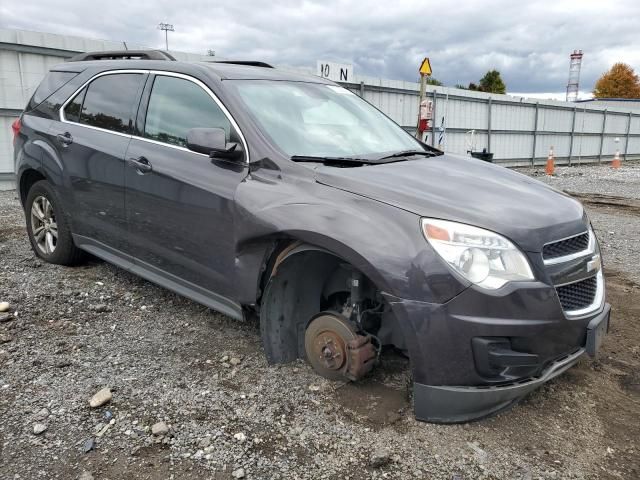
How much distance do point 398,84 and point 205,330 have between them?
14508 mm

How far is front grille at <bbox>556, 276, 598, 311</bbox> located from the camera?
2543 millimetres

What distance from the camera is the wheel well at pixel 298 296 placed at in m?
2.91

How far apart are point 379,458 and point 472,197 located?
1.34m

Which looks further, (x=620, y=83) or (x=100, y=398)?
(x=620, y=83)

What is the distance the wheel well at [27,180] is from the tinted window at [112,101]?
893 millimetres

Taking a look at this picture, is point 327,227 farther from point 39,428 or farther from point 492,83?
point 492,83

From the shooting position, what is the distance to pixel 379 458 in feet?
7.93

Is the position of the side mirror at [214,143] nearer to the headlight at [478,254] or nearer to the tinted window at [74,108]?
the headlight at [478,254]

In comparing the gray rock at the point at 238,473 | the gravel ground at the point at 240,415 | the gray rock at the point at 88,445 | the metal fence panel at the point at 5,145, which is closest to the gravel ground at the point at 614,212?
the gravel ground at the point at 240,415

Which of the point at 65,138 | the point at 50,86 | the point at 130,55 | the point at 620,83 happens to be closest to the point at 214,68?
the point at 130,55

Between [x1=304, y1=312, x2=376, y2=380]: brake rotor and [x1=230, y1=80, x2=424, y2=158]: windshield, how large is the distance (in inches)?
39.1

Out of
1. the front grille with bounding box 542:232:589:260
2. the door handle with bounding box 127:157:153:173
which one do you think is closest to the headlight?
the front grille with bounding box 542:232:589:260

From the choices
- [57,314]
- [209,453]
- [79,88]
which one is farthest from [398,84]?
[209,453]

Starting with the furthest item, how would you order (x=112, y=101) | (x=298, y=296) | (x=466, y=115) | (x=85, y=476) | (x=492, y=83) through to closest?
(x=492, y=83)
(x=466, y=115)
(x=112, y=101)
(x=298, y=296)
(x=85, y=476)
